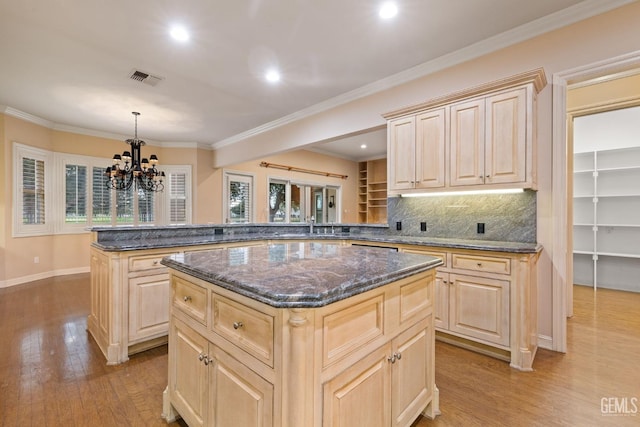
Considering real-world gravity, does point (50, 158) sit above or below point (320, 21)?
below

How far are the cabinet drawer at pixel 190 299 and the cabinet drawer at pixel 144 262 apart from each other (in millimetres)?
1136

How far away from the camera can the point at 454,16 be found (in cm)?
247

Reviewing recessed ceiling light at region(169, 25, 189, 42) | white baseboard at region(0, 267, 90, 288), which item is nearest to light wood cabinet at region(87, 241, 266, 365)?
recessed ceiling light at region(169, 25, 189, 42)

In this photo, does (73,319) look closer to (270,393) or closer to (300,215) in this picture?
(270,393)

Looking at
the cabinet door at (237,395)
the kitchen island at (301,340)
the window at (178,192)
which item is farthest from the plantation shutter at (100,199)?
the cabinet door at (237,395)

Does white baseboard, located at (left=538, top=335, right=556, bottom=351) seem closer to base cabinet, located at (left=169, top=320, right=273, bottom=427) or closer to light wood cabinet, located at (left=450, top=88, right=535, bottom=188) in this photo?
light wood cabinet, located at (left=450, top=88, right=535, bottom=188)

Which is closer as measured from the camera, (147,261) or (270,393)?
(270,393)

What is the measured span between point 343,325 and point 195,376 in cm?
84

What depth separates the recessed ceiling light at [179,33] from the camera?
2.66m

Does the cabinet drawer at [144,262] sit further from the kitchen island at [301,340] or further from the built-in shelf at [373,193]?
the built-in shelf at [373,193]

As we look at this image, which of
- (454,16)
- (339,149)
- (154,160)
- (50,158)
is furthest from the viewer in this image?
(339,149)

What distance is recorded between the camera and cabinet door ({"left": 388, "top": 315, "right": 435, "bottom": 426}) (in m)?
1.36

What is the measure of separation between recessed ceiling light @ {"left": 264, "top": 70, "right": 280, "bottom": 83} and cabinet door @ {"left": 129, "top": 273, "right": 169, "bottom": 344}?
2546 millimetres

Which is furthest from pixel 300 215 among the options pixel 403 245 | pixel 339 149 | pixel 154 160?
pixel 403 245
